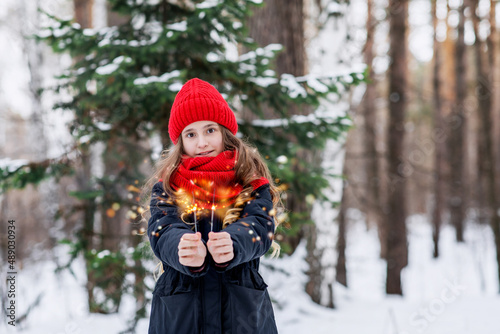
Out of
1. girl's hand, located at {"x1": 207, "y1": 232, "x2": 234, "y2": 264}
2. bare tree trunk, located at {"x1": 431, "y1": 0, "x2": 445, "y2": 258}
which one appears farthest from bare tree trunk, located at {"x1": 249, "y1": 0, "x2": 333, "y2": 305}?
bare tree trunk, located at {"x1": 431, "y1": 0, "x2": 445, "y2": 258}

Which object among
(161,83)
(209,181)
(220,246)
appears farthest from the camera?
(161,83)

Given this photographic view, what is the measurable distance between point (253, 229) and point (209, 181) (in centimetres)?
34

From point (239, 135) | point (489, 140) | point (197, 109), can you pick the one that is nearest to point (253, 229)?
point (197, 109)

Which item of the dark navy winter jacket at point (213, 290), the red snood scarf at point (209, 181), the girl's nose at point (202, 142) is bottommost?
the dark navy winter jacket at point (213, 290)

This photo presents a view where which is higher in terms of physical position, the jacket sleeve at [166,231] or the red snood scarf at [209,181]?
the red snood scarf at [209,181]

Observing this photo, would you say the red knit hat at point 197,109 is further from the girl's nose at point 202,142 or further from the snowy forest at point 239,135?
the snowy forest at point 239,135

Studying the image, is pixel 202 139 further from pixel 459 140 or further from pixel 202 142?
pixel 459 140

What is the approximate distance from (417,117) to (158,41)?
47.0 feet

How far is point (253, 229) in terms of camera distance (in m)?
1.62

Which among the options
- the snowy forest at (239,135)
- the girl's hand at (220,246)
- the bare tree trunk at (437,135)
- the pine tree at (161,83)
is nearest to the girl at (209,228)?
the girl's hand at (220,246)

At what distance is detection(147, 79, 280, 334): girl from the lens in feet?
4.95

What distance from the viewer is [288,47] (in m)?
4.84

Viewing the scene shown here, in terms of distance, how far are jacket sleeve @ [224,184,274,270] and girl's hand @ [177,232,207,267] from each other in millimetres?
128

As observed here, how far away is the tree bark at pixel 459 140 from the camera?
37.2 feet
